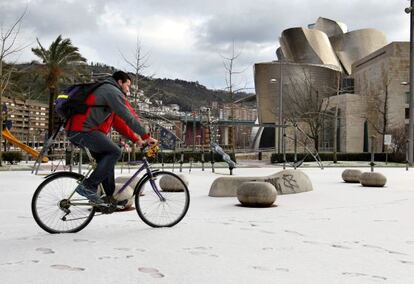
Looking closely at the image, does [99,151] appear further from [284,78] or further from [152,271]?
[284,78]

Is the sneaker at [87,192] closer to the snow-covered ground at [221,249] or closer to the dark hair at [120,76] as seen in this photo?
the snow-covered ground at [221,249]

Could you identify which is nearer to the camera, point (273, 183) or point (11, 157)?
point (273, 183)

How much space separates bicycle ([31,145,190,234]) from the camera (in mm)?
5215

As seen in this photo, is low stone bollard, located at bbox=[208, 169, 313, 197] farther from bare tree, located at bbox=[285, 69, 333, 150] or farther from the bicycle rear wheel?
bare tree, located at bbox=[285, 69, 333, 150]

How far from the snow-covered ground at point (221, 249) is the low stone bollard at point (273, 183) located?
2.50 metres

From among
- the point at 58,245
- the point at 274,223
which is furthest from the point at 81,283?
the point at 274,223

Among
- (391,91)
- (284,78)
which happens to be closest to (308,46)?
(284,78)

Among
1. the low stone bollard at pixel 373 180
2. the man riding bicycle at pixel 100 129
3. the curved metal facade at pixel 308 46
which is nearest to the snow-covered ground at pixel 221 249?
the man riding bicycle at pixel 100 129

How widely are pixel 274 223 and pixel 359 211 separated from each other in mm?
2247

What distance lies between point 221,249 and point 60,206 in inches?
76.2

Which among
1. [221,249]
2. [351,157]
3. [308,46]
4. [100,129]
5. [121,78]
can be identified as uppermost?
[308,46]

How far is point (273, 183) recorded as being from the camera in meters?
10.5

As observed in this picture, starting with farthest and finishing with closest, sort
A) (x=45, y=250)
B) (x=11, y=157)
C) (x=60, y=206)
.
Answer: (x=11, y=157), (x=60, y=206), (x=45, y=250)

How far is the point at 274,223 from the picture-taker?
6.54 m
